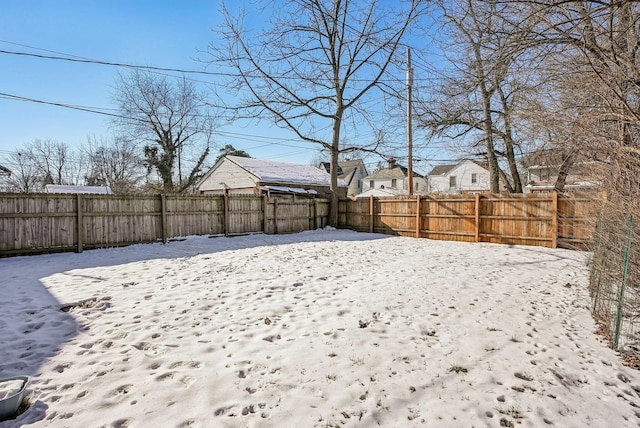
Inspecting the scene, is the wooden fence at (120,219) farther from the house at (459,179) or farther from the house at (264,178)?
the house at (459,179)

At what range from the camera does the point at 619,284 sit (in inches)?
128

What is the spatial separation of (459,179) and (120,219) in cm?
3095

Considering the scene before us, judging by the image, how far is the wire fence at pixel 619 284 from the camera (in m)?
3.04

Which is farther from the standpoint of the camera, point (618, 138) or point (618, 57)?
point (618, 138)

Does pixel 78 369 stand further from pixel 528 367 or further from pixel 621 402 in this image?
pixel 621 402

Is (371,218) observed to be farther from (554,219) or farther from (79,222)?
(79,222)

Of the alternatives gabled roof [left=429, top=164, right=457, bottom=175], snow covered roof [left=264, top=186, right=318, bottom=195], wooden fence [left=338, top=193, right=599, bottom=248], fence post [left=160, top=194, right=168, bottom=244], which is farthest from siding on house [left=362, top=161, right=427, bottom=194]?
fence post [left=160, top=194, right=168, bottom=244]

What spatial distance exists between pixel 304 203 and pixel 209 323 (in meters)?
11.1

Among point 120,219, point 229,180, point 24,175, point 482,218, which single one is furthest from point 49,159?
point 482,218

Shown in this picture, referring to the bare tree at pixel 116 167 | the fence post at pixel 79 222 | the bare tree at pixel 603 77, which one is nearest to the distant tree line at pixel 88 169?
the bare tree at pixel 116 167

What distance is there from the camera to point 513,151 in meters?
13.1

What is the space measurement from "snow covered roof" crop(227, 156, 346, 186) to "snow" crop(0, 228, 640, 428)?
13.6 metres

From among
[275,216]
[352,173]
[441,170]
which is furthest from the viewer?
[352,173]

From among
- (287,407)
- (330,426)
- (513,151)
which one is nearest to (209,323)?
(287,407)
